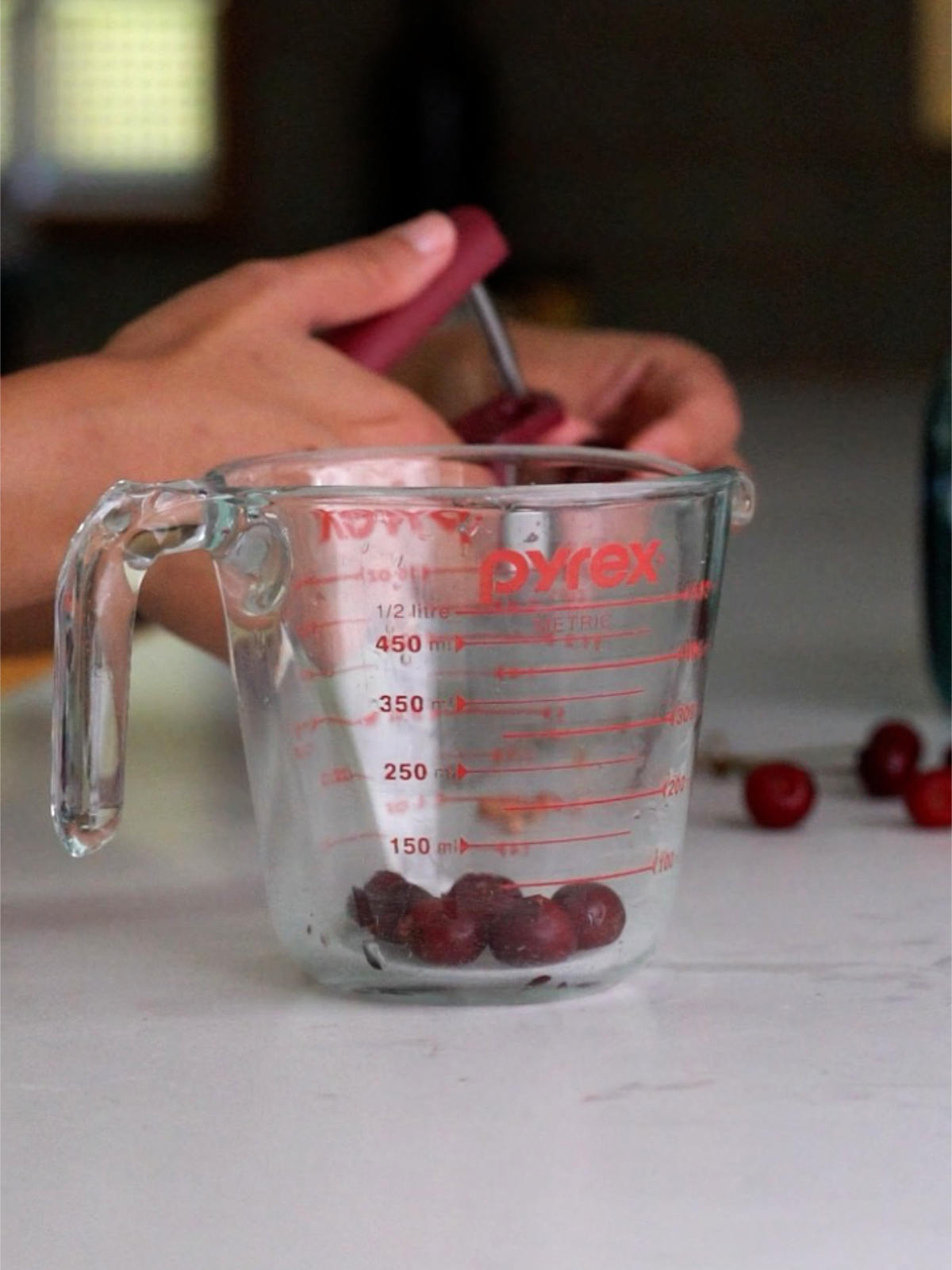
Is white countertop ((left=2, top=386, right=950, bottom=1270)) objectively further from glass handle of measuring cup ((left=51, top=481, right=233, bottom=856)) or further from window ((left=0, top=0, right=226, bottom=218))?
window ((left=0, top=0, right=226, bottom=218))

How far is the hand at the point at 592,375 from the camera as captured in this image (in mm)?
927

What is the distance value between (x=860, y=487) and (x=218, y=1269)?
70.4 inches

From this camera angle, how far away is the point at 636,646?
18.4 inches

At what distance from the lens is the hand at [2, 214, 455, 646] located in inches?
25.7

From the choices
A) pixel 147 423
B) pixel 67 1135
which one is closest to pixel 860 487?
pixel 147 423

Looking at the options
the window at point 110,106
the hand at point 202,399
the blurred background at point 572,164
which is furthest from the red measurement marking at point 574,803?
the window at point 110,106

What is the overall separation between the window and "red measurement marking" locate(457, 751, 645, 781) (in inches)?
199

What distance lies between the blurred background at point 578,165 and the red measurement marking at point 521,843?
4397 mm

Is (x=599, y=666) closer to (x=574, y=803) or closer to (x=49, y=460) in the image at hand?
(x=574, y=803)

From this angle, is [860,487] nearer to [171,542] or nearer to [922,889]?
[922,889]

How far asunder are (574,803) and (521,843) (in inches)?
0.7

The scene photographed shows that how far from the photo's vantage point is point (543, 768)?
0.46 metres

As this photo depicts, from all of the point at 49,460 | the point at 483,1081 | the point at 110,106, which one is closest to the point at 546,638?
the point at 483,1081

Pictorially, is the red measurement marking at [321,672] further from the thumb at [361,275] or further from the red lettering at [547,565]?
the thumb at [361,275]
